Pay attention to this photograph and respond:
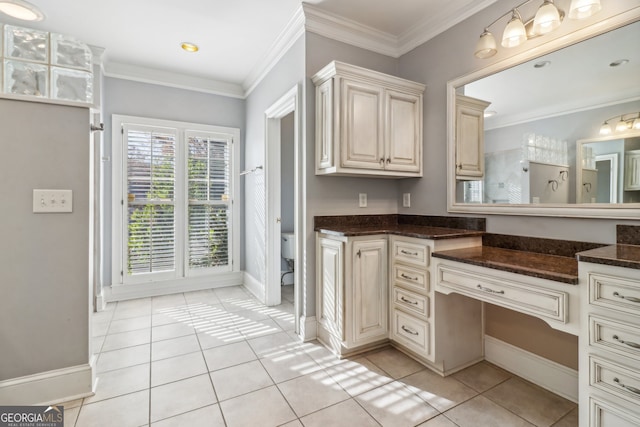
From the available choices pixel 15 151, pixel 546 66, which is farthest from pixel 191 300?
pixel 546 66

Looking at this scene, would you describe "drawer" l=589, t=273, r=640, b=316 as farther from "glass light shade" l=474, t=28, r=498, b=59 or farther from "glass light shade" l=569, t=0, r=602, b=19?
"glass light shade" l=474, t=28, r=498, b=59

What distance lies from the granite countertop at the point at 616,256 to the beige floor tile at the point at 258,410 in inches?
63.5

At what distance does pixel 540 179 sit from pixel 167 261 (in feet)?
12.8

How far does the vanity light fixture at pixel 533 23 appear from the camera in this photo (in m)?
1.57

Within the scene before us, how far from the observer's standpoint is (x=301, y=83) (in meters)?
2.57

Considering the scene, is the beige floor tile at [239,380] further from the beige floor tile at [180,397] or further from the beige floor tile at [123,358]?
the beige floor tile at [123,358]

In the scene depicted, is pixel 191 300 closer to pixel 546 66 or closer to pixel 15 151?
pixel 15 151

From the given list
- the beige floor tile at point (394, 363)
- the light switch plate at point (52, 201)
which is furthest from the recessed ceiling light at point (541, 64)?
the light switch plate at point (52, 201)

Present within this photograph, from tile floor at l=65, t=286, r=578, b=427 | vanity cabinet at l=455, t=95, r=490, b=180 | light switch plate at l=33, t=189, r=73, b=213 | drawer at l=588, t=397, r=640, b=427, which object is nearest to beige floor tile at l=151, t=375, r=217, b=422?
tile floor at l=65, t=286, r=578, b=427

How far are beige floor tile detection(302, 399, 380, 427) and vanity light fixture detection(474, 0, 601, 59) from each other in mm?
2375

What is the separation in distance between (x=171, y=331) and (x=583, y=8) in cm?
367

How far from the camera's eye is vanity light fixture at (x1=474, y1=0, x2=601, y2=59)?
5.16 ft

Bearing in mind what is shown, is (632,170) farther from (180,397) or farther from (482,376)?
(180,397)

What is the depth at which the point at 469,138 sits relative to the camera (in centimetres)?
234
